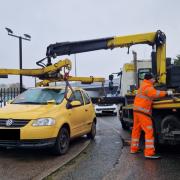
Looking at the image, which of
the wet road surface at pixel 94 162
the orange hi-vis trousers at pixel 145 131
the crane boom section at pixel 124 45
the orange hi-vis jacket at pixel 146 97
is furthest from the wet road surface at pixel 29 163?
the crane boom section at pixel 124 45

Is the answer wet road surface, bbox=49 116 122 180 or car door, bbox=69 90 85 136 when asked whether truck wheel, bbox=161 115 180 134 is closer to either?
wet road surface, bbox=49 116 122 180

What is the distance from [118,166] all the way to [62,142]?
5.75 feet

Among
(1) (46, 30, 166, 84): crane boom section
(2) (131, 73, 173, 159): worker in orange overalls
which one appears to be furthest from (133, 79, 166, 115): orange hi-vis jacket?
(1) (46, 30, 166, 84): crane boom section

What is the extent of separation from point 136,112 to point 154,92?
0.69 m

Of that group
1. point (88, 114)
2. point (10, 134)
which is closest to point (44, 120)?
point (10, 134)

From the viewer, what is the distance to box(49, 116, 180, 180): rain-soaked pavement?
6.73 meters

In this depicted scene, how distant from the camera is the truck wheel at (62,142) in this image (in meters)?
8.47

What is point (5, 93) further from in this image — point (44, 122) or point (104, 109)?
point (44, 122)

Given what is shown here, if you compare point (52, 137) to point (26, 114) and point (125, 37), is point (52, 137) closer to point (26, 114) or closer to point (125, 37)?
point (26, 114)

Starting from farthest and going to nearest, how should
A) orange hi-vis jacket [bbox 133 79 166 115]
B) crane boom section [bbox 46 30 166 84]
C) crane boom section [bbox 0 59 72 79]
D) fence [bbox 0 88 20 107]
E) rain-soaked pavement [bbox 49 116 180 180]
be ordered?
fence [bbox 0 88 20 107], crane boom section [bbox 46 30 166 84], crane boom section [bbox 0 59 72 79], orange hi-vis jacket [bbox 133 79 166 115], rain-soaked pavement [bbox 49 116 180 180]

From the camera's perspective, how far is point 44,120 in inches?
324

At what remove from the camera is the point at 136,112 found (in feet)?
29.2

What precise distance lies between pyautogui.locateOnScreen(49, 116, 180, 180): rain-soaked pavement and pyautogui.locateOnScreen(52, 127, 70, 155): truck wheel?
0.44m

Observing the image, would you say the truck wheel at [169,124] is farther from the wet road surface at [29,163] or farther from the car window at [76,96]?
the car window at [76,96]
